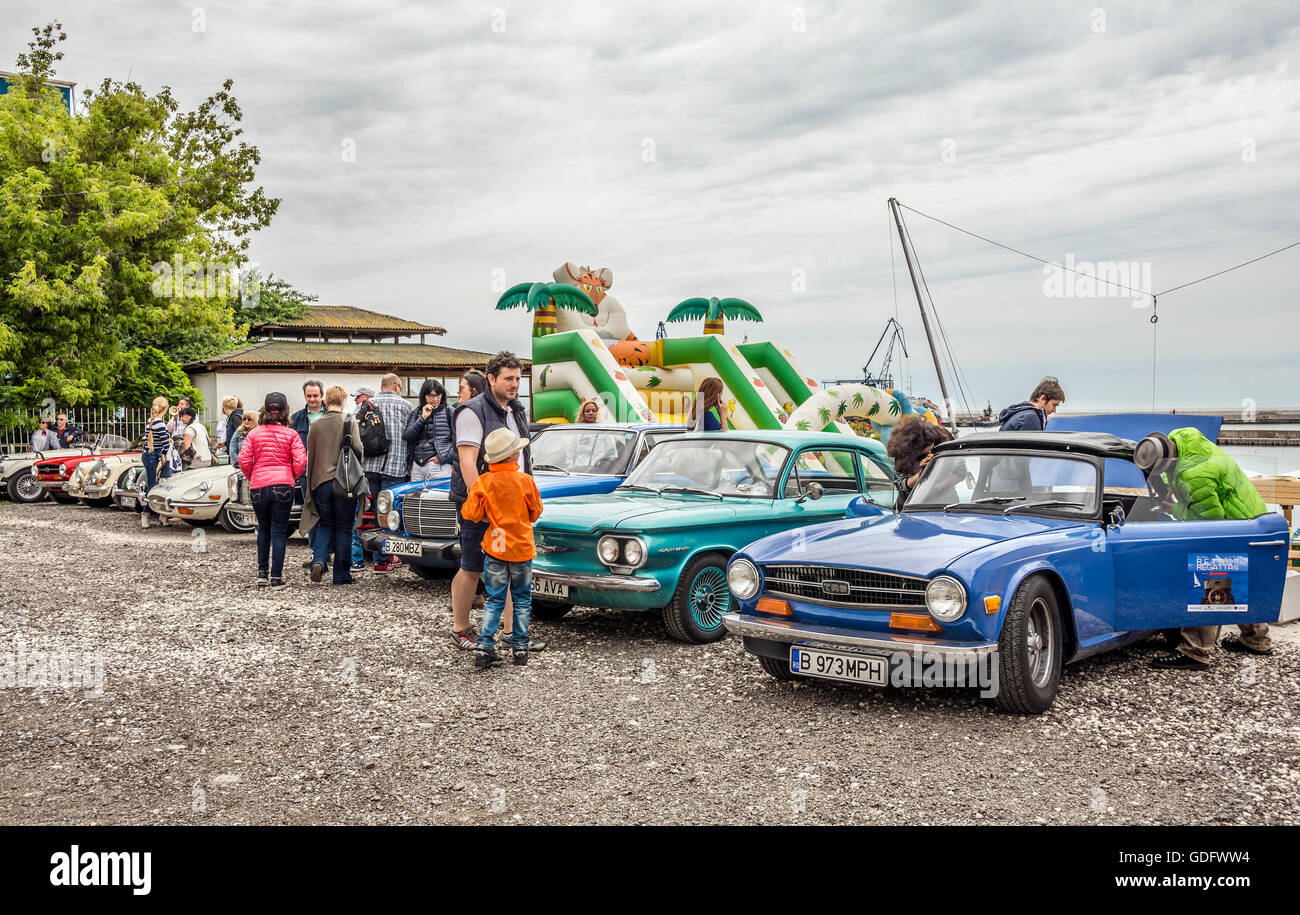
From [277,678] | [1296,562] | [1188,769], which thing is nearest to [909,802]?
[1188,769]

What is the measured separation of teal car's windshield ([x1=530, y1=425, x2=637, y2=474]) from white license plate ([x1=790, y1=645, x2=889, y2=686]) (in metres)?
4.24

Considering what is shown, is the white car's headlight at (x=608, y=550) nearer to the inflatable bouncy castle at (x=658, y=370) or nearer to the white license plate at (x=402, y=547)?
the white license plate at (x=402, y=547)

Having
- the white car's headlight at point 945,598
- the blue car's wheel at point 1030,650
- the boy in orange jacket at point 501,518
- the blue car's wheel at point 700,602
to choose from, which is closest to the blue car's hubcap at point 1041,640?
the blue car's wheel at point 1030,650

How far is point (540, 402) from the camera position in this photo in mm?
19688

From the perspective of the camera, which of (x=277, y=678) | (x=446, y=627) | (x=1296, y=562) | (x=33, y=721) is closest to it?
(x=33, y=721)

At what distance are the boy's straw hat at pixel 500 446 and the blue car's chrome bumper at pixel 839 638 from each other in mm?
1772

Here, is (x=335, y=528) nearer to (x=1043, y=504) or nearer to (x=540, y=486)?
(x=540, y=486)

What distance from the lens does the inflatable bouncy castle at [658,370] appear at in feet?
62.6

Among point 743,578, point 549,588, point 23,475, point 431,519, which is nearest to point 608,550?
point 549,588

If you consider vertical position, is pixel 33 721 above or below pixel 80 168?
below

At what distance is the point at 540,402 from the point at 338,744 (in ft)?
48.7

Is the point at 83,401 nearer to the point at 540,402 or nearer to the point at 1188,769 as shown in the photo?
the point at 540,402

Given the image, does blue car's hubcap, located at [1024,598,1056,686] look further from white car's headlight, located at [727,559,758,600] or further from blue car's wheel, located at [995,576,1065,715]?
white car's headlight, located at [727,559,758,600]

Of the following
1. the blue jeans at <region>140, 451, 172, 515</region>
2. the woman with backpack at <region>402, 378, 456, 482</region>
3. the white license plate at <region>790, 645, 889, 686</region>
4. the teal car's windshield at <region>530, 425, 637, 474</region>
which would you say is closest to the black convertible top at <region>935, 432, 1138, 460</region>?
the white license plate at <region>790, 645, 889, 686</region>
